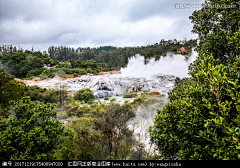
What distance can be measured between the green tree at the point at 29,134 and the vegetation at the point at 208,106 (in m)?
3.14

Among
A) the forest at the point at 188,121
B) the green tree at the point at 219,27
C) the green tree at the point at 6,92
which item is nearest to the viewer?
the forest at the point at 188,121

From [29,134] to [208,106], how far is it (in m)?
4.58

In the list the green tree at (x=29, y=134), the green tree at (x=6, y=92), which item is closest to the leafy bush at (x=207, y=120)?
the green tree at (x=29, y=134)

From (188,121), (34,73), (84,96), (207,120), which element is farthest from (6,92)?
(34,73)

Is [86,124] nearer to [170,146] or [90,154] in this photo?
[90,154]

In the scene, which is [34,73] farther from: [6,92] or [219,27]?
[219,27]

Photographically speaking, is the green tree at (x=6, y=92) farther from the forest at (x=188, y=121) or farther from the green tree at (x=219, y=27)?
the green tree at (x=219, y=27)

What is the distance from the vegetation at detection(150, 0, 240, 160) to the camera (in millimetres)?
1981

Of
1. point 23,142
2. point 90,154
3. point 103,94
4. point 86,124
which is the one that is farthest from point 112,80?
point 23,142

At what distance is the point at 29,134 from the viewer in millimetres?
3748

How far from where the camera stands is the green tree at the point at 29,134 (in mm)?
3584

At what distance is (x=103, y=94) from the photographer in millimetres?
20406

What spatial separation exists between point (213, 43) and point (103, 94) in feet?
56.6

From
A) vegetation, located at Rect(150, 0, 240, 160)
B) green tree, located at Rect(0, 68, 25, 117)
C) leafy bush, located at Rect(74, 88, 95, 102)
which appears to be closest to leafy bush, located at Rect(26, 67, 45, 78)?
leafy bush, located at Rect(74, 88, 95, 102)
